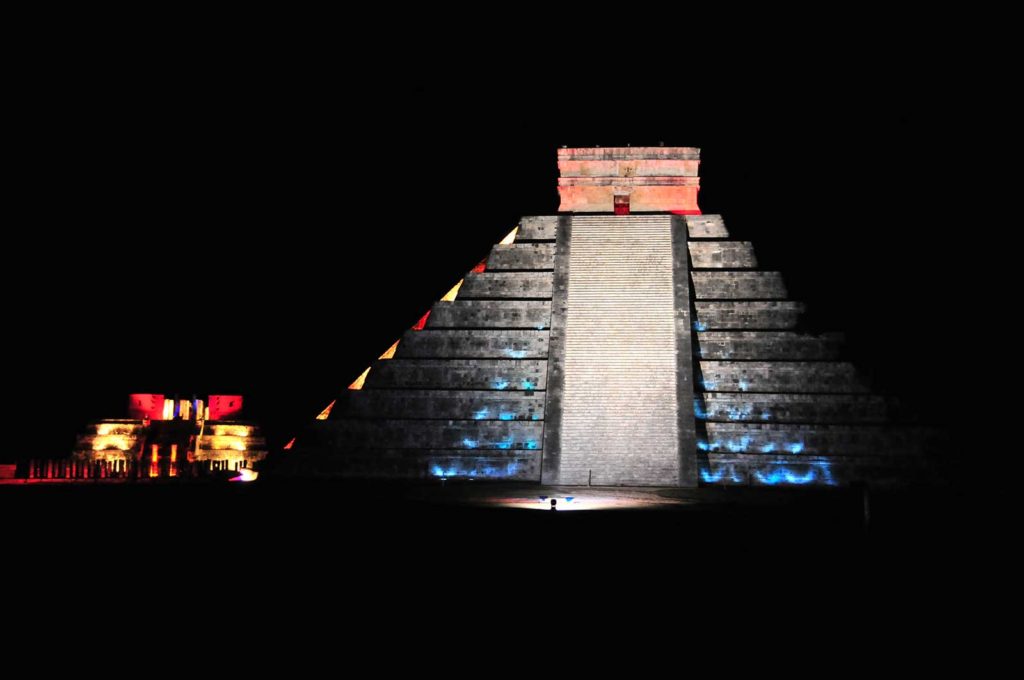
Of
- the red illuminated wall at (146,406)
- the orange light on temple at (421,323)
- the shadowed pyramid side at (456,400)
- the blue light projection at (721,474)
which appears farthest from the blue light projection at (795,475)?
the red illuminated wall at (146,406)

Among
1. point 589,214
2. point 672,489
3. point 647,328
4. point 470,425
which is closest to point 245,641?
point 672,489

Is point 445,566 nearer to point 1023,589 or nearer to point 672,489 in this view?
point 1023,589

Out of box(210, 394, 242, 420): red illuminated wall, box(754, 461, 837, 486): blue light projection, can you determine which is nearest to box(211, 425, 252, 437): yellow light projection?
box(210, 394, 242, 420): red illuminated wall

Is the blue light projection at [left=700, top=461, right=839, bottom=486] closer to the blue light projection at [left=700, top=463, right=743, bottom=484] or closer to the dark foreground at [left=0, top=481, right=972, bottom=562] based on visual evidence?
the blue light projection at [left=700, top=463, right=743, bottom=484]

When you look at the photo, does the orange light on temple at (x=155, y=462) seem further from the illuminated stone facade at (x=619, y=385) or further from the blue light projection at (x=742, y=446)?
the blue light projection at (x=742, y=446)

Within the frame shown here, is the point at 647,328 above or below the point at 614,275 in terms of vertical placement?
below

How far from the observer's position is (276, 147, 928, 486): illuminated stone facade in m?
14.3

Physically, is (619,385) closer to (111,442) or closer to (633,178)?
(633,178)

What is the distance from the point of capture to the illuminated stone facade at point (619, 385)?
14.3m

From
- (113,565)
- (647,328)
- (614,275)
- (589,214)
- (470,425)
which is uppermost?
(589,214)

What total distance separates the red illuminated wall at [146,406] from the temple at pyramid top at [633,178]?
13.6m

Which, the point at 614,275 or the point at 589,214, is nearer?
the point at 614,275

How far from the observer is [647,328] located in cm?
1603

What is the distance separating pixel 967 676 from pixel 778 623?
99cm
